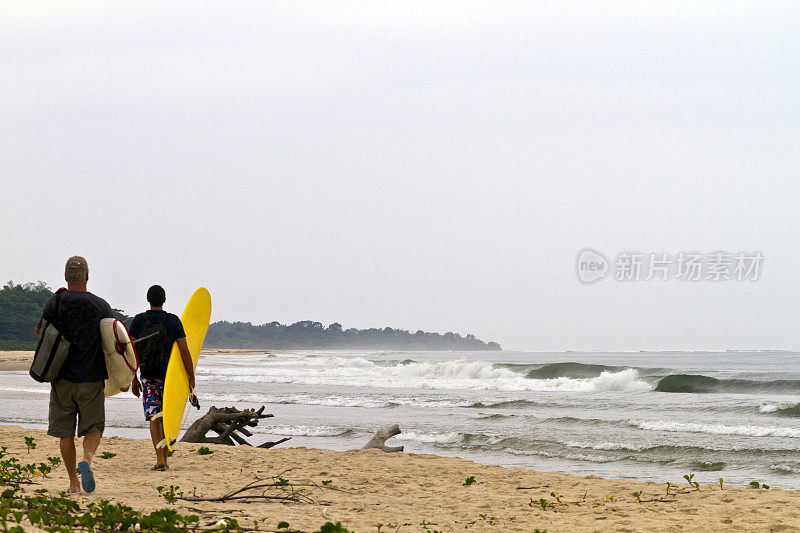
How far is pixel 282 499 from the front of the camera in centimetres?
553

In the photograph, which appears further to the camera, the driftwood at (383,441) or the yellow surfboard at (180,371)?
the driftwood at (383,441)

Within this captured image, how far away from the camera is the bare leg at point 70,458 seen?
505 cm

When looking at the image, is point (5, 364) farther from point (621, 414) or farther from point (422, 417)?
point (621, 414)

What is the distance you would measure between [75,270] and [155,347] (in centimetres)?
136

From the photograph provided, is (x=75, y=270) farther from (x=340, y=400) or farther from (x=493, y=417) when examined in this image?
(x=340, y=400)

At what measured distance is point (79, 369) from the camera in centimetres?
499

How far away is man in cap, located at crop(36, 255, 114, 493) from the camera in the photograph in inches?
196

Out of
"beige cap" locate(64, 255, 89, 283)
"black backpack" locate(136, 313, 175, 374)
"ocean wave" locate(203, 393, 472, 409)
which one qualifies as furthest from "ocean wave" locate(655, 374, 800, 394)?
"beige cap" locate(64, 255, 89, 283)

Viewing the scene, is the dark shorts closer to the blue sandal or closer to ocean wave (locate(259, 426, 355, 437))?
the blue sandal

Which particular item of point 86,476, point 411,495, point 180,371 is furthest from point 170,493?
point 411,495

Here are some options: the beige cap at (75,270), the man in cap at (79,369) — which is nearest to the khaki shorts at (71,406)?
the man in cap at (79,369)

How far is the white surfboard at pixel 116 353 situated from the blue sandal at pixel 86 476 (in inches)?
22.3

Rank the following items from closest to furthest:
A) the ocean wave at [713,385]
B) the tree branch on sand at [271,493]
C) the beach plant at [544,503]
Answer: the tree branch on sand at [271,493], the beach plant at [544,503], the ocean wave at [713,385]

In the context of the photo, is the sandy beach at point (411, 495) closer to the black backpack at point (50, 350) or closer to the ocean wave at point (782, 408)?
the black backpack at point (50, 350)
